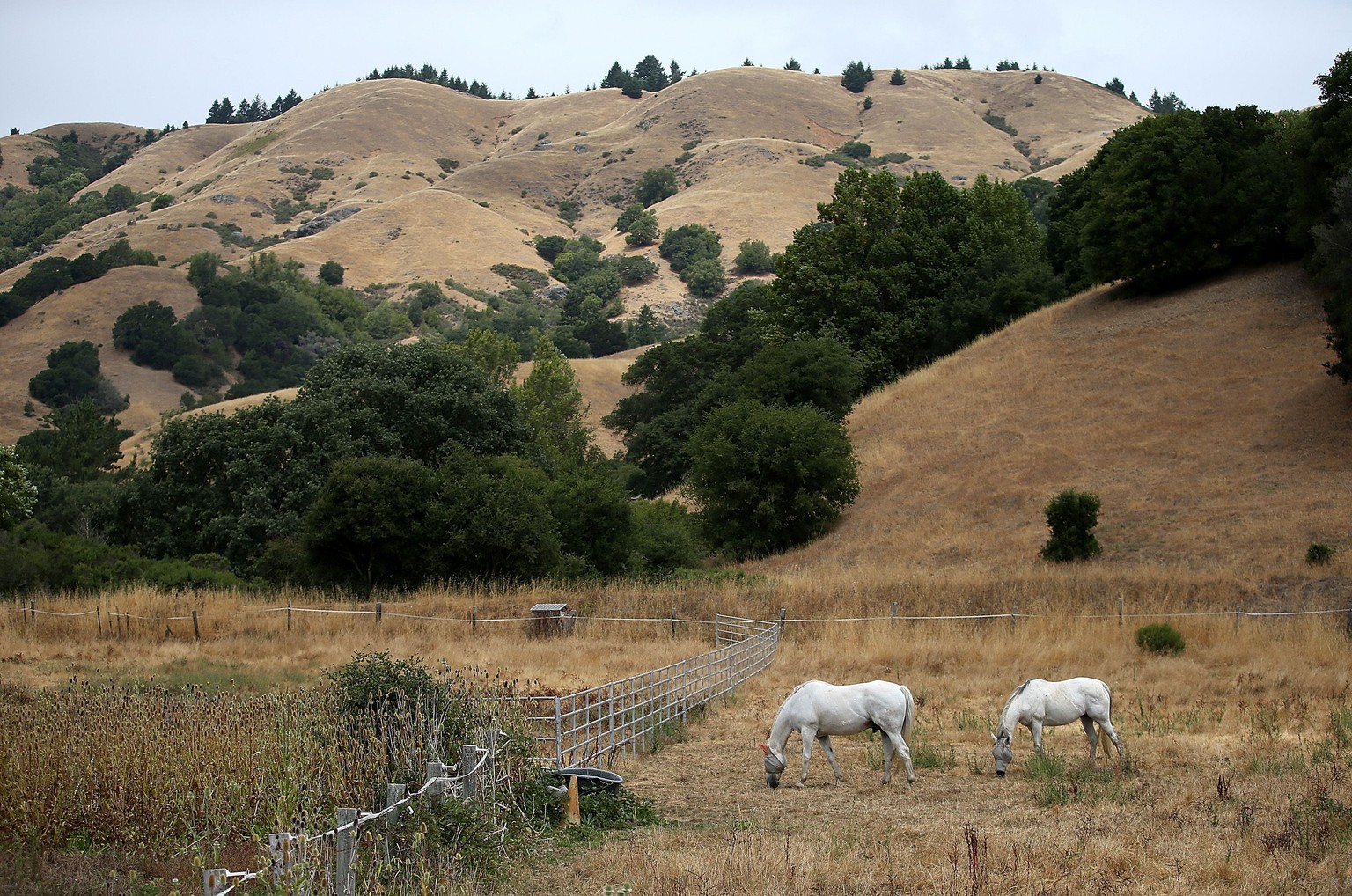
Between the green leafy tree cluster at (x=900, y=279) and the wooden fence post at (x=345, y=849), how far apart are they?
56311mm

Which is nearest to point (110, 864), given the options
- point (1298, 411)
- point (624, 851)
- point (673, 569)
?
point (624, 851)

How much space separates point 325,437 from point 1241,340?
3756 centimetres

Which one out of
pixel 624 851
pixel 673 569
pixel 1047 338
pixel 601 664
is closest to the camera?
pixel 624 851

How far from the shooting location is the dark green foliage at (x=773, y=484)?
154 feet

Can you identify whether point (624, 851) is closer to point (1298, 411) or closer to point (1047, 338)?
point (1298, 411)

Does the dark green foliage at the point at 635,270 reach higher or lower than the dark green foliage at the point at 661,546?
higher

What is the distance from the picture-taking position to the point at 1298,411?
45688 mm

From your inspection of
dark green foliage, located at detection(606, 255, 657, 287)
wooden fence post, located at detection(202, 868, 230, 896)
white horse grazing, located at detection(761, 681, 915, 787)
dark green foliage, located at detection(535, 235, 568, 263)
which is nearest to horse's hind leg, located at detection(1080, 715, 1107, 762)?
white horse grazing, located at detection(761, 681, 915, 787)

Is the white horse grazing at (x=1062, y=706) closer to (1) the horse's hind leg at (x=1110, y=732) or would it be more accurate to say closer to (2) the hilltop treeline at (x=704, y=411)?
(1) the horse's hind leg at (x=1110, y=732)

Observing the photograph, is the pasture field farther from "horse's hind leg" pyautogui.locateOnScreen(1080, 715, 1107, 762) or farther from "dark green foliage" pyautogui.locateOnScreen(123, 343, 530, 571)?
"dark green foliage" pyautogui.locateOnScreen(123, 343, 530, 571)

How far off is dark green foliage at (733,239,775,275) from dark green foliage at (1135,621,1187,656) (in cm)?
14284

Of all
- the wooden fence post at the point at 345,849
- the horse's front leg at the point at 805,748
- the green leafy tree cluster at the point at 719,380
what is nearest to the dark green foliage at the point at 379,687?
the wooden fence post at the point at 345,849

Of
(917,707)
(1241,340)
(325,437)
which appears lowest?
(917,707)

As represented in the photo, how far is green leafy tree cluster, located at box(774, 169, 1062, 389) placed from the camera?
64.9 meters
